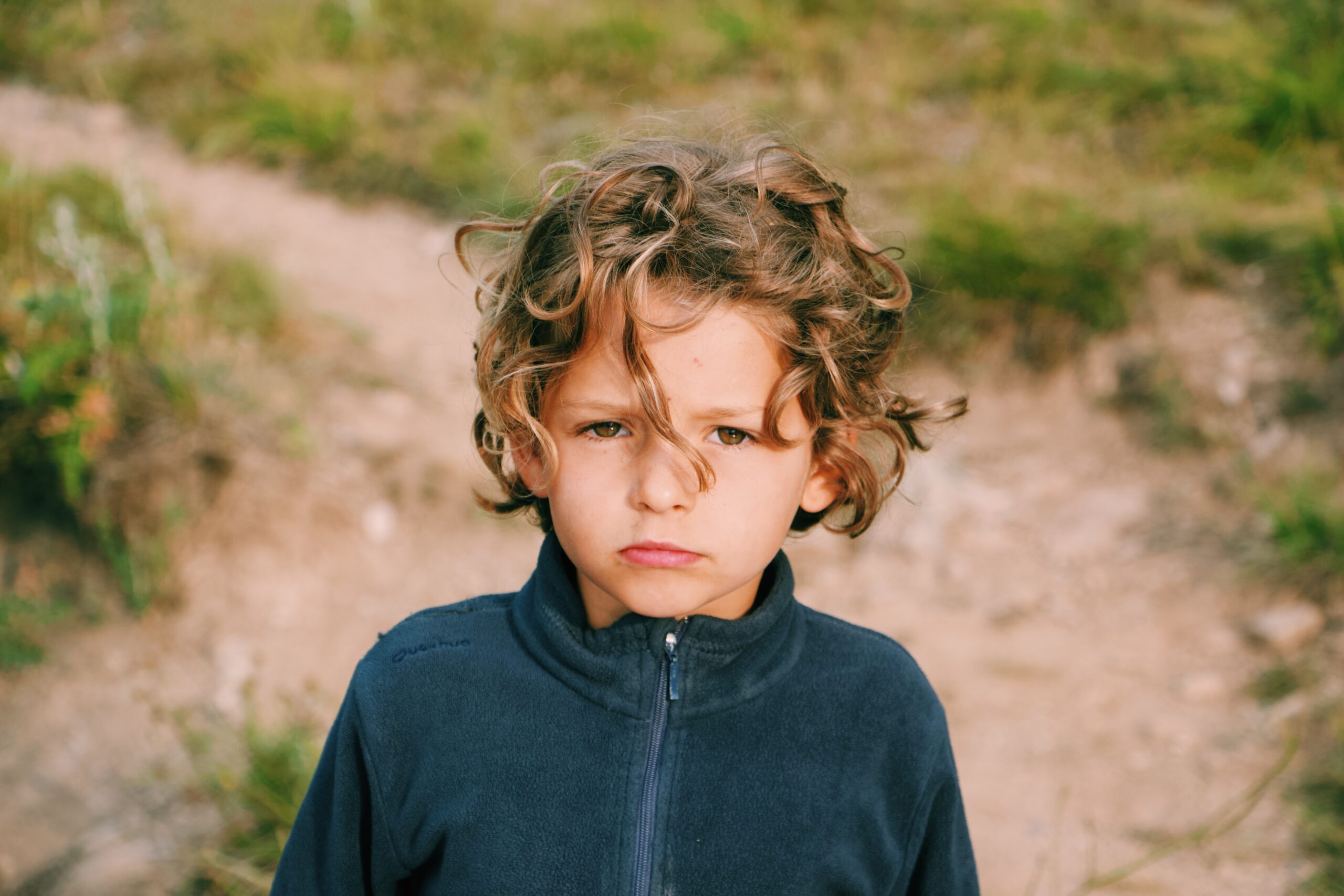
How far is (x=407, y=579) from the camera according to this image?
3604 mm

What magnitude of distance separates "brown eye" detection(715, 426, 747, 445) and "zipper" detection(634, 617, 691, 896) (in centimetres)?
25

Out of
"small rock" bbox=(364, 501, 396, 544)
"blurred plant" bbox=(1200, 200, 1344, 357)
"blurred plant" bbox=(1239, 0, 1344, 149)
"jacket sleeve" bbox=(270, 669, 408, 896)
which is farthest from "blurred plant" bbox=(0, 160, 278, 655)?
"blurred plant" bbox=(1239, 0, 1344, 149)

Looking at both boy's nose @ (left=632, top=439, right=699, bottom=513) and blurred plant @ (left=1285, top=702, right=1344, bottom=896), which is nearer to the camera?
boy's nose @ (left=632, top=439, right=699, bottom=513)

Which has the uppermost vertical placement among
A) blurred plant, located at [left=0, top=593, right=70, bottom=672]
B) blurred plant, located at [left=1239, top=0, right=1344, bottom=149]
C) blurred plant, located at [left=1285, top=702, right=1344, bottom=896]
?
blurred plant, located at [left=1239, top=0, right=1344, bottom=149]

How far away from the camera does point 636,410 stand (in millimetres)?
1206

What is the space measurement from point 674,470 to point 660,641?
0.87 ft

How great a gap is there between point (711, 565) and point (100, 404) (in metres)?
2.87

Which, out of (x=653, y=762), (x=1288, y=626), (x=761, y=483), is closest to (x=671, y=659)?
(x=653, y=762)

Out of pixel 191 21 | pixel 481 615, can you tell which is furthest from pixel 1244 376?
pixel 191 21

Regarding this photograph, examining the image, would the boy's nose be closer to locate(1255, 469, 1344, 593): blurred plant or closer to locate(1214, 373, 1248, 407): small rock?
locate(1255, 469, 1344, 593): blurred plant

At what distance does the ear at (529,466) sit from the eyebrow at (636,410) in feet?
0.46

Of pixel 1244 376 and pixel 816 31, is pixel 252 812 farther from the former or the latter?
pixel 816 31

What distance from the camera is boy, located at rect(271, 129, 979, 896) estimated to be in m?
1.22

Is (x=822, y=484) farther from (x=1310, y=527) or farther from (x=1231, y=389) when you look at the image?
(x=1231, y=389)
